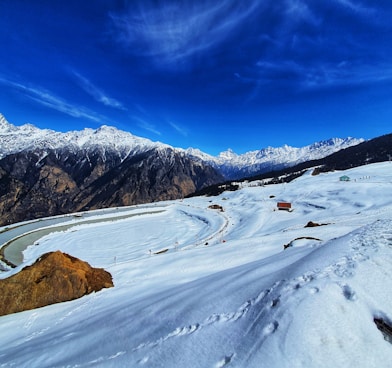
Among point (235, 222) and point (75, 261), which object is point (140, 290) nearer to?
point (75, 261)

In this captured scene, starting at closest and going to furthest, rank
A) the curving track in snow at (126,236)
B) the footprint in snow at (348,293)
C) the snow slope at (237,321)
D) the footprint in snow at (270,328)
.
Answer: the snow slope at (237,321) → the footprint in snow at (270,328) → the footprint in snow at (348,293) → the curving track in snow at (126,236)

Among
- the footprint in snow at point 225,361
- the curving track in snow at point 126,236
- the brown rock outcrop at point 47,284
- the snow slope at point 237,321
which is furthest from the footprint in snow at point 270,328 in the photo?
the curving track in snow at point 126,236

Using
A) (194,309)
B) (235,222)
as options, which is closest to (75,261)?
(194,309)

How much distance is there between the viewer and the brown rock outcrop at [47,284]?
12734mm

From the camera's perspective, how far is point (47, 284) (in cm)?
1327

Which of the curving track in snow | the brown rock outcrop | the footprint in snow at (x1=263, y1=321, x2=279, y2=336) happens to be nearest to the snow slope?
the footprint in snow at (x1=263, y1=321, x2=279, y2=336)

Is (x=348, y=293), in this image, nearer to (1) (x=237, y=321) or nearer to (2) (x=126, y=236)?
(1) (x=237, y=321)

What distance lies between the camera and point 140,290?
12750 mm

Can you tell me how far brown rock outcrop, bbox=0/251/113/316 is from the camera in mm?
12734

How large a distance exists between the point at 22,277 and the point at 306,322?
13.7m

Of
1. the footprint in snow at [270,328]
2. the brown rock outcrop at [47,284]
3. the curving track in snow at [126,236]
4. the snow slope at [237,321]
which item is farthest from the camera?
the curving track in snow at [126,236]

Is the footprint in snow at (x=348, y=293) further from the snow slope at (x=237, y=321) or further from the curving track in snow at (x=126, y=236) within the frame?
the curving track in snow at (x=126, y=236)

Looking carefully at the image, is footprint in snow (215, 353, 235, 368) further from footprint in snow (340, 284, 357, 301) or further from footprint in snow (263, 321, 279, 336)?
footprint in snow (340, 284, 357, 301)

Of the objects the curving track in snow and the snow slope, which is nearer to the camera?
the snow slope
